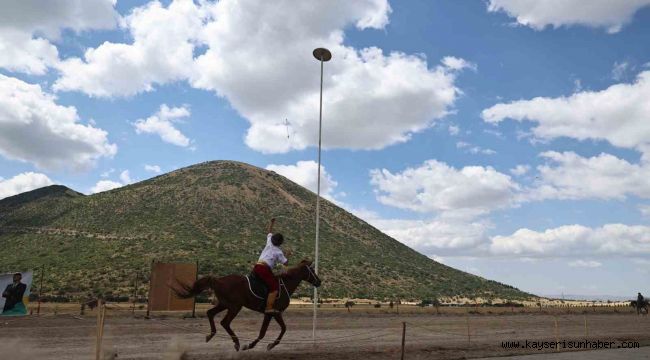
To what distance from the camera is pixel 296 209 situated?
100750mm

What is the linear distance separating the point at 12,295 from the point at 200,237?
163ft

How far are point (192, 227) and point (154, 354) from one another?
65.5 m

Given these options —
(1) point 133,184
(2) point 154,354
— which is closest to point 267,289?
(2) point 154,354

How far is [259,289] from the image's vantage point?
12.1m

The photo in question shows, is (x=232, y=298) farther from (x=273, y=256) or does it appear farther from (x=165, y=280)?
(x=165, y=280)

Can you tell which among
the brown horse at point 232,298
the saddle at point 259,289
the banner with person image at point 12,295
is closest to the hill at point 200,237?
the banner with person image at point 12,295

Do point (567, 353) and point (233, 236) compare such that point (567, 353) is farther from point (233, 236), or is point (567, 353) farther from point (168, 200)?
point (168, 200)

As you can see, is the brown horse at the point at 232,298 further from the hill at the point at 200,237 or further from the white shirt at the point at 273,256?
the hill at the point at 200,237

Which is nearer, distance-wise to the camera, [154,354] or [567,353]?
[154,354]

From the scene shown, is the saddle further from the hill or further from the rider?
the hill

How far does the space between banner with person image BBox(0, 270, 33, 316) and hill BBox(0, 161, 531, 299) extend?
26092 millimetres

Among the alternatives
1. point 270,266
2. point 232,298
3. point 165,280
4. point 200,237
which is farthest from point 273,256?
point 200,237

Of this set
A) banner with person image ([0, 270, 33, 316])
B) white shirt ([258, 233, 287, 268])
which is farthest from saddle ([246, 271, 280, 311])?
banner with person image ([0, 270, 33, 316])

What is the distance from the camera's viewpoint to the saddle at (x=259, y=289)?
12055 millimetres
